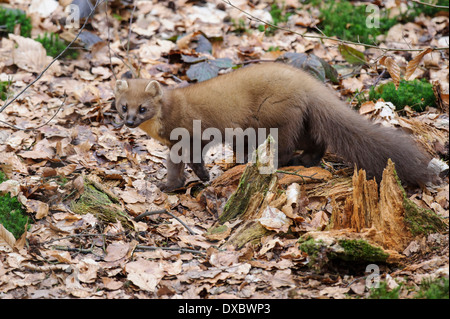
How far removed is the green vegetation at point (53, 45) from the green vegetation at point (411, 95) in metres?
5.09

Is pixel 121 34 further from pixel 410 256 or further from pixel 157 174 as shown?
pixel 410 256

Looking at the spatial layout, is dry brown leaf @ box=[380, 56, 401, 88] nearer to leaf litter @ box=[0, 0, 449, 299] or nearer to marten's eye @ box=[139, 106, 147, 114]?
leaf litter @ box=[0, 0, 449, 299]

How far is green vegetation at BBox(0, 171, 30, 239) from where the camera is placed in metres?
4.98

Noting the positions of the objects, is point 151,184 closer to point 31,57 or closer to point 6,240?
point 6,240

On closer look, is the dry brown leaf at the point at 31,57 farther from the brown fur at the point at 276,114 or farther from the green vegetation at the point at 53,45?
the brown fur at the point at 276,114

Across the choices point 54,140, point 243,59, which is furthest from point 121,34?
point 54,140

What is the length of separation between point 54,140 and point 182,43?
3029mm

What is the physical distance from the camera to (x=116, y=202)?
564cm

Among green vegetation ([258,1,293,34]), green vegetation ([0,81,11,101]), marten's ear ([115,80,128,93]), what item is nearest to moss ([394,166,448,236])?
marten's ear ([115,80,128,93])

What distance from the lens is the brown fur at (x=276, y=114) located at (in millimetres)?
5724

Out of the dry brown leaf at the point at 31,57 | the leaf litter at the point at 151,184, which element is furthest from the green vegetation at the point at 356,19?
the dry brown leaf at the point at 31,57

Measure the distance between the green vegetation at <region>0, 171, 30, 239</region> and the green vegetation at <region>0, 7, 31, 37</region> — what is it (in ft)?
15.2

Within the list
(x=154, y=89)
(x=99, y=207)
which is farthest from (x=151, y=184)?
(x=99, y=207)

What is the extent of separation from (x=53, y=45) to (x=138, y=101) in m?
3.17
